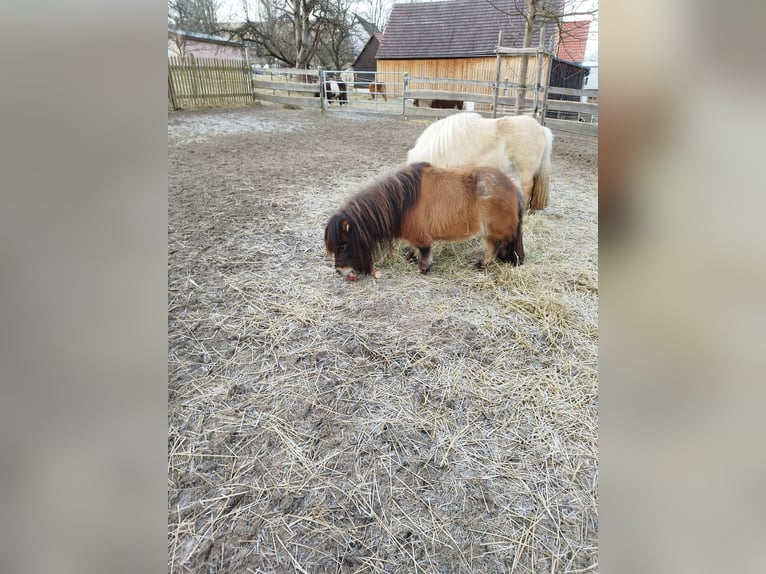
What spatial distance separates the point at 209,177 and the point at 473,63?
175 centimetres

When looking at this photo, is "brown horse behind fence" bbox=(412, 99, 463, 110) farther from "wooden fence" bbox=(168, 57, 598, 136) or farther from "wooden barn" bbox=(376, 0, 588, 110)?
"wooden barn" bbox=(376, 0, 588, 110)

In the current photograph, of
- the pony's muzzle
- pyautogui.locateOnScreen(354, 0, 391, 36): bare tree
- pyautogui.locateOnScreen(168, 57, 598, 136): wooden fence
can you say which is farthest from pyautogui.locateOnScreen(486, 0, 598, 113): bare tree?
the pony's muzzle

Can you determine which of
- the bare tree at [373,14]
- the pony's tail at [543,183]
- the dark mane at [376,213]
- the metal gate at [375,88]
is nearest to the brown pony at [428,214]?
the dark mane at [376,213]

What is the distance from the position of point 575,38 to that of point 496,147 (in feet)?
2.98

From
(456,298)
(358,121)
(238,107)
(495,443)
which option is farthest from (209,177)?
(495,443)

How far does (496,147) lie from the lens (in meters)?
1.56

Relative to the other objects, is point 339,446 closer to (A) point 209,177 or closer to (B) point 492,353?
(B) point 492,353

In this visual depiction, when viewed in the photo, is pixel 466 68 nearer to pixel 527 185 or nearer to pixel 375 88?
pixel 375 88

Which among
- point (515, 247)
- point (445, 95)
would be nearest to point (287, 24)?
point (445, 95)

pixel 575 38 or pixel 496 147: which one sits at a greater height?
pixel 575 38

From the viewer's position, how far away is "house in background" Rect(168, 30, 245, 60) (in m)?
0.66

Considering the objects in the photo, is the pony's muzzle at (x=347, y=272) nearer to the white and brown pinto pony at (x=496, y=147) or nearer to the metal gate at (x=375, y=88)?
the white and brown pinto pony at (x=496, y=147)

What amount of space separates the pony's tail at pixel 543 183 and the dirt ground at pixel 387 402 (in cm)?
9
